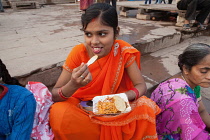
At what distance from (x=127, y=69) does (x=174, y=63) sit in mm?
1674

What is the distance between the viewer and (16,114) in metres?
1.13

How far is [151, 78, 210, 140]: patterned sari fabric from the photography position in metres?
1.47

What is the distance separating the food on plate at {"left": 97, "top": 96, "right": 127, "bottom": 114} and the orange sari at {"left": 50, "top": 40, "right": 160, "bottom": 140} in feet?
0.26

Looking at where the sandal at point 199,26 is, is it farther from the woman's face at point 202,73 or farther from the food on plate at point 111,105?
the food on plate at point 111,105

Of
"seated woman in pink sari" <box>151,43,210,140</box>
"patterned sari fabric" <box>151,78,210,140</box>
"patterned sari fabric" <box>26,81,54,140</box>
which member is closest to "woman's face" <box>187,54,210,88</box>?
"seated woman in pink sari" <box>151,43,210,140</box>

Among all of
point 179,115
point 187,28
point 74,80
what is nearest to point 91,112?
point 74,80

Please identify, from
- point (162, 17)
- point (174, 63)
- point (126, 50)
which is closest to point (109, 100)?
point (126, 50)

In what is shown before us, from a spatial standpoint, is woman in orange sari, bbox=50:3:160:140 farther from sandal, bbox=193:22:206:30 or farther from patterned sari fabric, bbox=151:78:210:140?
sandal, bbox=193:22:206:30

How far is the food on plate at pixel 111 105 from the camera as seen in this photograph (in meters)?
1.21

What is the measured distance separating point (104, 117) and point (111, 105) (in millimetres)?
134

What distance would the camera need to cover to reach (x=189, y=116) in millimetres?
1471

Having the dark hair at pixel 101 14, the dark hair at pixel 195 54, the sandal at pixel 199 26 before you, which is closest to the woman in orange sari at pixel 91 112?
the dark hair at pixel 101 14

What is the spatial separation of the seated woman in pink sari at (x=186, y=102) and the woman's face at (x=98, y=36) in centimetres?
80

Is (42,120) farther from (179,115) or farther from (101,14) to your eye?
(179,115)
